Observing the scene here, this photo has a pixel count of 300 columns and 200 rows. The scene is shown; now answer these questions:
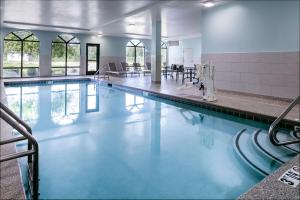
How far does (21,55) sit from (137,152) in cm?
1148

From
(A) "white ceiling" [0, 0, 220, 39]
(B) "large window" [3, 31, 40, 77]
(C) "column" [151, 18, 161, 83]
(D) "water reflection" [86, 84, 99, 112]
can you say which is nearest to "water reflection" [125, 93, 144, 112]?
(D) "water reflection" [86, 84, 99, 112]

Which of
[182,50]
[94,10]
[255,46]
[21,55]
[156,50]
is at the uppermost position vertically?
[182,50]

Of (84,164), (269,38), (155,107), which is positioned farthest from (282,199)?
(269,38)

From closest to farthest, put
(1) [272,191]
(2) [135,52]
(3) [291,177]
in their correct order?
(1) [272,191], (3) [291,177], (2) [135,52]

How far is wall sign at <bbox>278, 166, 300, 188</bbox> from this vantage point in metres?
1.81

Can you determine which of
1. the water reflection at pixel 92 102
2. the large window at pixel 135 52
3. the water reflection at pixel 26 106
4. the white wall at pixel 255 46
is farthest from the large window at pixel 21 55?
the white wall at pixel 255 46

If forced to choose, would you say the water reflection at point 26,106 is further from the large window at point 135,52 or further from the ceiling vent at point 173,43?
the ceiling vent at point 173,43

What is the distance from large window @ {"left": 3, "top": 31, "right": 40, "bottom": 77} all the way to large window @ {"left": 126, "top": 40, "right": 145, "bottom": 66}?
577cm

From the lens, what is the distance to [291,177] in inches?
75.2

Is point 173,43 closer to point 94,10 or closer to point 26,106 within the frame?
point 94,10

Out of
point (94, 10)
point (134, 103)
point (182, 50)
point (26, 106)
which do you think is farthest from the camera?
point (182, 50)

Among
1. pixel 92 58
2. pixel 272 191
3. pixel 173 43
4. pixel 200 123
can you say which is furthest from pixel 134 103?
pixel 173 43

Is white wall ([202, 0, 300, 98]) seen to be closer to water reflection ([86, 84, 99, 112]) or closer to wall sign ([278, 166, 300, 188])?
water reflection ([86, 84, 99, 112])

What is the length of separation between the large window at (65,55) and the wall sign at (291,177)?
44.8 ft
